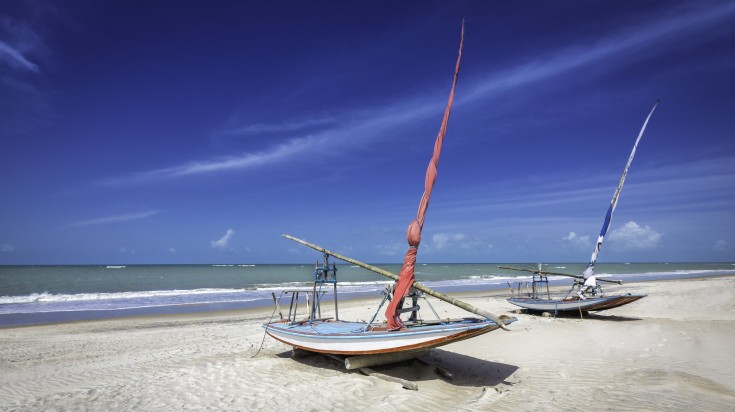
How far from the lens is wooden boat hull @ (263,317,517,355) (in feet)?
25.4

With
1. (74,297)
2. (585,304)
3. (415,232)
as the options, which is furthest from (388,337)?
(74,297)

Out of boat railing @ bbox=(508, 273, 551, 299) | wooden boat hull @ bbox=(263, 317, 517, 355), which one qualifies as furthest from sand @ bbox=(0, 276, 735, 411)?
boat railing @ bbox=(508, 273, 551, 299)

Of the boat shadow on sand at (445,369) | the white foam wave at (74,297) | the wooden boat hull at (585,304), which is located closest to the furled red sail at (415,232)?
the boat shadow on sand at (445,369)

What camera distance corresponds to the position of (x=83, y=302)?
2692cm

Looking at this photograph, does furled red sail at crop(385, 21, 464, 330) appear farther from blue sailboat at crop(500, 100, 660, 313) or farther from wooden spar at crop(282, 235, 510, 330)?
blue sailboat at crop(500, 100, 660, 313)

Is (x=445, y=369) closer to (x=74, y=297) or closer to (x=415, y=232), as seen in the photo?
(x=415, y=232)

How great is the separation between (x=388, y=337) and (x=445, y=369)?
2.49 m

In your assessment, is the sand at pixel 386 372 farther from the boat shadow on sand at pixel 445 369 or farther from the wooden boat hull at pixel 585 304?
the wooden boat hull at pixel 585 304

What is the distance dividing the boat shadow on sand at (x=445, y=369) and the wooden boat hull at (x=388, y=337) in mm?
866

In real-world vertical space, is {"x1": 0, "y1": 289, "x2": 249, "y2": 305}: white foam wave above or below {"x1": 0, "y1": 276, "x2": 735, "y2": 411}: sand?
above

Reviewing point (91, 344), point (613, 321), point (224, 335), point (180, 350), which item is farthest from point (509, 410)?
point (91, 344)

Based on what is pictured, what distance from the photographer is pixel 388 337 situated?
816 cm

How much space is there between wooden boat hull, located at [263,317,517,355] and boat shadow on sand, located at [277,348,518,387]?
0.87m

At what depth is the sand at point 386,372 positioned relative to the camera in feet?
24.9
